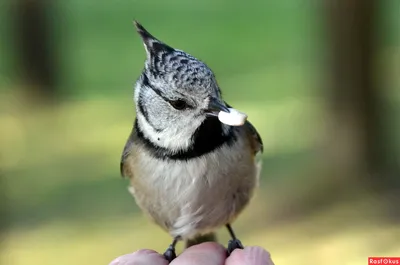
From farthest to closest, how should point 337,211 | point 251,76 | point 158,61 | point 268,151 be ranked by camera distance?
point 251,76 → point 268,151 → point 337,211 → point 158,61

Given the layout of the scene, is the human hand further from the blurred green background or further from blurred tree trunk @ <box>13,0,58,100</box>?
blurred tree trunk @ <box>13,0,58,100</box>

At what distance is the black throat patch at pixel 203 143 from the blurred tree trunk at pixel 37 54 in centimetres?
131

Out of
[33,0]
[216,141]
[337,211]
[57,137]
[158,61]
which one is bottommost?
[337,211]

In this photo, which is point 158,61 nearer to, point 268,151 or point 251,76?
point 268,151

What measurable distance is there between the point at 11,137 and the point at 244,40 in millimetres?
966

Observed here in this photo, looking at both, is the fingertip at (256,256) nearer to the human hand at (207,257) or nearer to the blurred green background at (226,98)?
the human hand at (207,257)

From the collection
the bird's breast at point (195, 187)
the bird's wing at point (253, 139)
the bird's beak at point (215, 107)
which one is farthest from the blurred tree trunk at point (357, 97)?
the bird's beak at point (215, 107)

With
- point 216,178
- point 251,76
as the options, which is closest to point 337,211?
point 251,76

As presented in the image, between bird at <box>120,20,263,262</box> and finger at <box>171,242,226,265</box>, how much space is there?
0.26 ft

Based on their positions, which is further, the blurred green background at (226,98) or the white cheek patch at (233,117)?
the blurred green background at (226,98)

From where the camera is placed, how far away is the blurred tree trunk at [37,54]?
2.07 metres

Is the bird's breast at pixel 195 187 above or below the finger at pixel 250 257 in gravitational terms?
above

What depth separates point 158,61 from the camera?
0.85 meters

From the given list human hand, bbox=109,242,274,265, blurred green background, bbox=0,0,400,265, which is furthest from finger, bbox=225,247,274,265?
blurred green background, bbox=0,0,400,265
